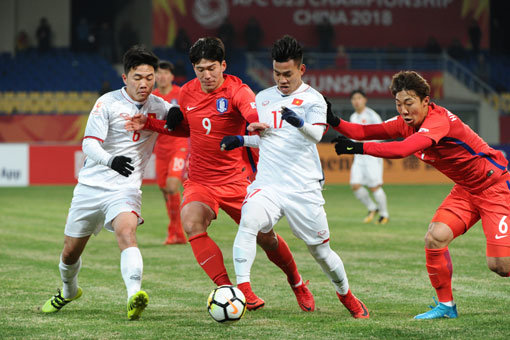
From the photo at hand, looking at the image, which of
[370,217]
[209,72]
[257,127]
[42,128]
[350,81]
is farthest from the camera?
[350,81]

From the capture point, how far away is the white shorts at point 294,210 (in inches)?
243

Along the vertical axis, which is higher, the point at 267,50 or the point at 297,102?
the point at 297,102

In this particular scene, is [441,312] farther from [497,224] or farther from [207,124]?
[207,124]

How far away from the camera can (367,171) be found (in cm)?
1539

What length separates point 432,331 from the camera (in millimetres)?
5867

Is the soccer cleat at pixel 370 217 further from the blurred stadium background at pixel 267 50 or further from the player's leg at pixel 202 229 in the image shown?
the blurred stadium background at pixel 267 50

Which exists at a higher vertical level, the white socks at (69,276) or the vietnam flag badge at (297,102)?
the vietnam flag badge at (297,102)

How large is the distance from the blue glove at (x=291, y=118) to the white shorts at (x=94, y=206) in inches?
57.7

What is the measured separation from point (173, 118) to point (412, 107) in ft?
6.44

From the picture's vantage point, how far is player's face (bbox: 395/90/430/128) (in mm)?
6281

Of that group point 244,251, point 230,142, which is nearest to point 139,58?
point 230,142

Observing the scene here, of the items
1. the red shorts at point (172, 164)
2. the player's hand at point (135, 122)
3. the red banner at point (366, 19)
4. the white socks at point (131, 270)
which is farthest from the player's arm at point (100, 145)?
the red banner at point (366, 19)

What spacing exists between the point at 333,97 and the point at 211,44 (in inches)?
981

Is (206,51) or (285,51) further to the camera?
(206,51)
